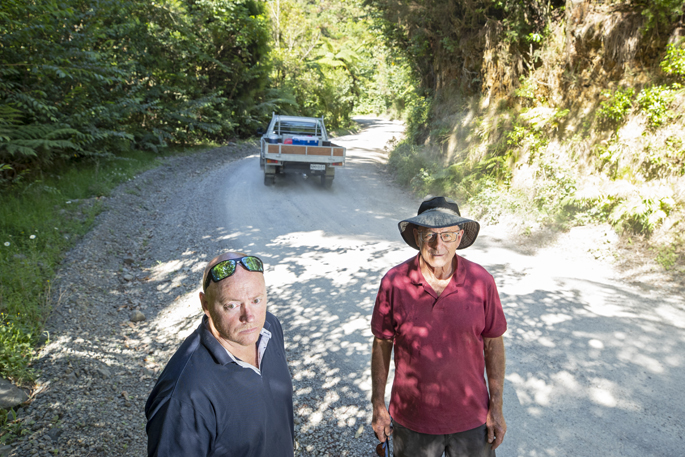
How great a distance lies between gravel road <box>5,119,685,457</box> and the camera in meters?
3.30

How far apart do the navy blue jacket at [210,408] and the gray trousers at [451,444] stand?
0.77 m

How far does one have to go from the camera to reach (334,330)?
16.2 feet

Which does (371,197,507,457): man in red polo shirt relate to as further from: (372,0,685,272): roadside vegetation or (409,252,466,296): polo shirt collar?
(372,0,685,272): roadside vegetation

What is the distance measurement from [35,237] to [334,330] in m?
5.22

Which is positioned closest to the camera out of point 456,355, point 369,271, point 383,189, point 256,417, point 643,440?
point 256,417

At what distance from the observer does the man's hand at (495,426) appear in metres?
2.21

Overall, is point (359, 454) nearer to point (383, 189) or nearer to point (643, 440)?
point (643, 440)

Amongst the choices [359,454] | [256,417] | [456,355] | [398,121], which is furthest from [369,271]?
[398,121]

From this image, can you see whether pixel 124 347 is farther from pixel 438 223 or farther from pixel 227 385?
pixel 438 223

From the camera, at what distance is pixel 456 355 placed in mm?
2156

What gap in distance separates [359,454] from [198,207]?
8244 millimetres

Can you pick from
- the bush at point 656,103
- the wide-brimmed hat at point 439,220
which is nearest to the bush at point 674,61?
the bush at point 656,103

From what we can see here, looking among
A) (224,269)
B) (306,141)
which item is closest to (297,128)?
(306,141)

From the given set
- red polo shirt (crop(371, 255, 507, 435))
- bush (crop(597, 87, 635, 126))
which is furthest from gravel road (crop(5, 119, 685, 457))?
bush (crop(597, 87, 635, 126))
